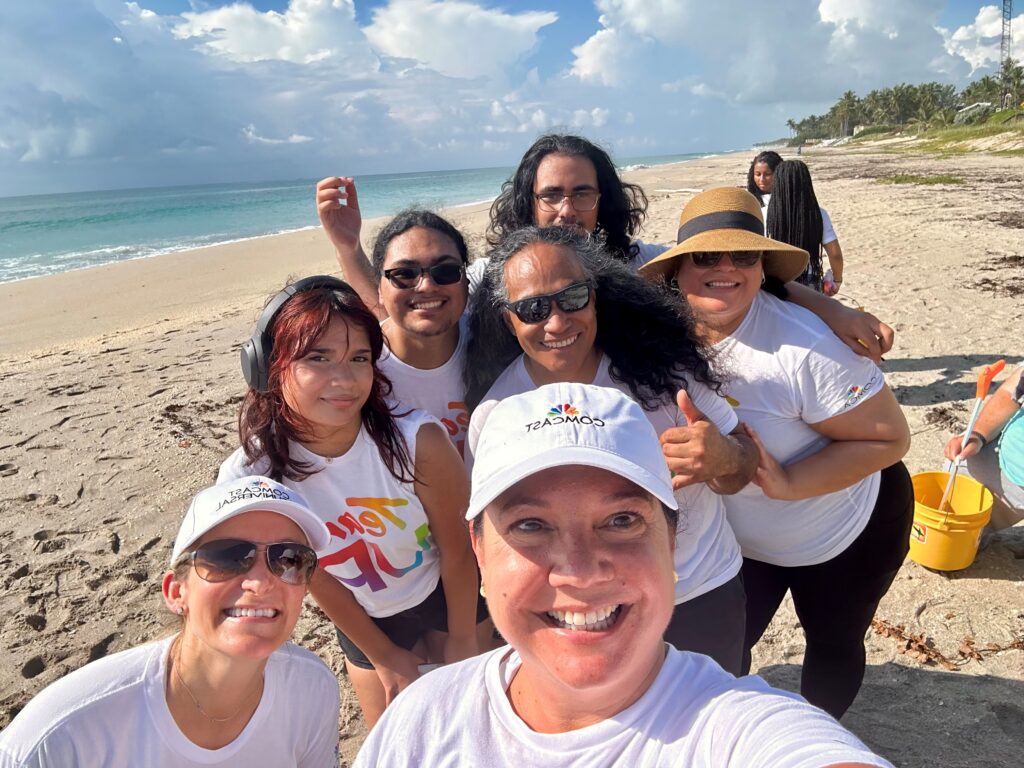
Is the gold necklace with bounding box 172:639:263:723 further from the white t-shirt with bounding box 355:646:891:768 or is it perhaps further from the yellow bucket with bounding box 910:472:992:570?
the yellow bucket with bounding box 910:472:992:570

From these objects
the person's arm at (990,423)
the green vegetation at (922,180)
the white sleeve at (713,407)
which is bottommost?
the person's arm at (990,423)

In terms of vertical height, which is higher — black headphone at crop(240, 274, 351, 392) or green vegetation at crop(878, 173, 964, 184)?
green vegetation at crop(878, 173, 964, 184)

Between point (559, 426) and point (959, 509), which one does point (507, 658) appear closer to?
point (559, 426)

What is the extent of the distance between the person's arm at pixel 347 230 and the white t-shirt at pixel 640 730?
7.82 ft

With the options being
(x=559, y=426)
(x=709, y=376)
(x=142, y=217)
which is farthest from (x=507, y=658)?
(x=142, y=217)

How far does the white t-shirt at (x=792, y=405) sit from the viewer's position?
2.28 meters

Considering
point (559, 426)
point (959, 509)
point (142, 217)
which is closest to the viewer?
point (559, 426)

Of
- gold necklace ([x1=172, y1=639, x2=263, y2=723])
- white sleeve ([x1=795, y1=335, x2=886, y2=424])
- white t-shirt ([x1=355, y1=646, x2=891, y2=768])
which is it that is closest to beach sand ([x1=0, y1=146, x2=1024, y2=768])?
gold necklace ([x1=172, y1=639, x2=263, y2=723])

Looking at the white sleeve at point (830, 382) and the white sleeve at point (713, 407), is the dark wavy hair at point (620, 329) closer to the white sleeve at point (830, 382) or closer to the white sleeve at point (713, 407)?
the white sleeve at point (713, 407)

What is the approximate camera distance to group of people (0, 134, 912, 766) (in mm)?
1341

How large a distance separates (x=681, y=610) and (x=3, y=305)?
18.9 m

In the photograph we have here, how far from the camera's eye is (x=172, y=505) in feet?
17.9

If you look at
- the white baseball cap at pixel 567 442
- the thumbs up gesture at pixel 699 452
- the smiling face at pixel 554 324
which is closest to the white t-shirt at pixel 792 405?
the thumbs up gesture at pixel 699 452

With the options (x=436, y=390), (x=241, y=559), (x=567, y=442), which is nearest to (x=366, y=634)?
(x=241, y=559)
